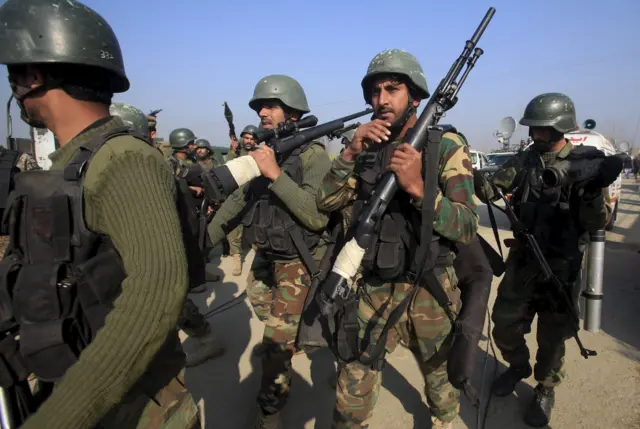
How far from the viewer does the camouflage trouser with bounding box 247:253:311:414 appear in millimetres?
2678

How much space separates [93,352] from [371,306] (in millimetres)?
1571

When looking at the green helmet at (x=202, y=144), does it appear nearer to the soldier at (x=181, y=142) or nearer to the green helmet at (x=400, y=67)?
the soldier at (x=181, y=142)

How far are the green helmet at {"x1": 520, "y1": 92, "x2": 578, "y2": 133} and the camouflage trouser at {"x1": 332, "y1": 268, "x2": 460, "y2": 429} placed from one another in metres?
1.76

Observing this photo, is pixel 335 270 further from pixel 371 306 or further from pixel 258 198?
pixel 258 198

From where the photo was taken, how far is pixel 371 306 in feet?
7.30

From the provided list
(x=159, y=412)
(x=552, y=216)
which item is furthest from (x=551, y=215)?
(x=159, y=412)

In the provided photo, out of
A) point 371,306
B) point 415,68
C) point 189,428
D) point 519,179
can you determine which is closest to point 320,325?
point 371,306

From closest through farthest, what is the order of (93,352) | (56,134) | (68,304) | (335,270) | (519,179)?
(93,352)
(68,304)
(56,134)
(335,270)
(519,179)

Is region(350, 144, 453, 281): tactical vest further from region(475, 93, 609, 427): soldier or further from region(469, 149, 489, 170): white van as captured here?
region(469, 149, 489, 170): white van

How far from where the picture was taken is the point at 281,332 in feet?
8.99

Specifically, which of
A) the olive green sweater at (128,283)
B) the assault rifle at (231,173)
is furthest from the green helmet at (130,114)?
the olive green sweater at (128,283)

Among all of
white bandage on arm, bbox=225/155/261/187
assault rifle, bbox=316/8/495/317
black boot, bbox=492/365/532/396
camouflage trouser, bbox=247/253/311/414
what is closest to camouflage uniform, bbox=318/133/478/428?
assault rifle, bbox=316/8/495/317

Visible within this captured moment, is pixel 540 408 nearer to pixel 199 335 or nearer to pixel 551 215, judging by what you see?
pixel 551 215

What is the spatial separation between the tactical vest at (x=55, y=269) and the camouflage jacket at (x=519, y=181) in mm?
2227
